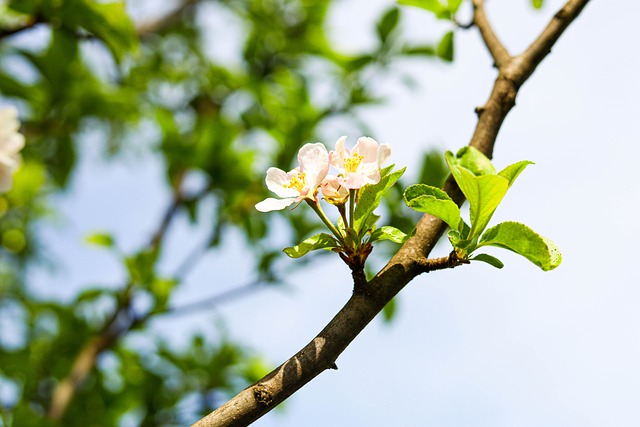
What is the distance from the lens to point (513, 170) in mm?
823

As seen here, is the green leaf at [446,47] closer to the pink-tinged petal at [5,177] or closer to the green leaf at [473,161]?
the green leaf at [473,161]

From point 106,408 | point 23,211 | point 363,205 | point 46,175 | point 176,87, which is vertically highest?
point 176,87

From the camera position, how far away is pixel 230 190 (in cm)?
251

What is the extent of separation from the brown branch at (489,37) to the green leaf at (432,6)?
0.07 meters

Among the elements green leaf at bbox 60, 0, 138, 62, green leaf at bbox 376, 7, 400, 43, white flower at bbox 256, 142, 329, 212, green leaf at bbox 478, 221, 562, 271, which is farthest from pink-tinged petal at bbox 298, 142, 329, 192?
green leaf at bbox 376, 7, 400, 43

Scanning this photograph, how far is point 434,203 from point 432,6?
2.29ft

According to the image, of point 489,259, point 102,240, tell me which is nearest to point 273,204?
point 489,259

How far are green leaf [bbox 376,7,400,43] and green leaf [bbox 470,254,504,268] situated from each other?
177 centimetres

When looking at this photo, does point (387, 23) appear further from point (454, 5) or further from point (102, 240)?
point (102, 240)

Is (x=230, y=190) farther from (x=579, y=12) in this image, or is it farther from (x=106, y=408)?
(x=579, y=12)

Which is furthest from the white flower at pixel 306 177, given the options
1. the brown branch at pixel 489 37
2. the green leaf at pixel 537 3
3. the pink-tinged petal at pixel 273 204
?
the green leaf at pixel 537 3

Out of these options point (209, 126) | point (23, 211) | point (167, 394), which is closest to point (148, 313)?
point (167, 394)

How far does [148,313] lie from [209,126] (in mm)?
743

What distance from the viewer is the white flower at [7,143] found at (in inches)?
57.6
